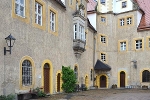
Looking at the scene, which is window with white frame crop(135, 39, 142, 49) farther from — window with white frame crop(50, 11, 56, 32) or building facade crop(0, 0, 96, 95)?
window with white frame crop(50, 11, 56, 32)

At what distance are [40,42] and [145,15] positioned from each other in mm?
19966

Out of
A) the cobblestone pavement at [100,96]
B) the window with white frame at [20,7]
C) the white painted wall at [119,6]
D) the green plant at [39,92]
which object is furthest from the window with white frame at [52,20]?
the white painted wall at [119,6]

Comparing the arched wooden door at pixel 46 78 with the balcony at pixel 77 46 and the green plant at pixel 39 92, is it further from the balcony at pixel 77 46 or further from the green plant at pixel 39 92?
the balcony at pixel 77 46

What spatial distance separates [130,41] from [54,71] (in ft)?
51.2

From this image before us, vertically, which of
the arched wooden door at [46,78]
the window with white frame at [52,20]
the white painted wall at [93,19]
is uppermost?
the white painted wall at [93,19]

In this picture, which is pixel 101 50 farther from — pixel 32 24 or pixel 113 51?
pixel 32 24

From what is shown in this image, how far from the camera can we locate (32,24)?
50.6ft

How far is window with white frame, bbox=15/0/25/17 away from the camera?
13.9 meters

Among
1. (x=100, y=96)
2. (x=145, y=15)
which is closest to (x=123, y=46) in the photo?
(x=145, y=15)

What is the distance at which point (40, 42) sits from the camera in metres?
16.5

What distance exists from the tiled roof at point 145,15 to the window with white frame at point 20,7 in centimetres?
1948

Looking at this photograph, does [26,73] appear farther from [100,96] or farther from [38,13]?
[100,96]

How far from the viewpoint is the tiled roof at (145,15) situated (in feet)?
97.8

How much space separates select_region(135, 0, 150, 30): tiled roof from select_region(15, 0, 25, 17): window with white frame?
19.5 metres
